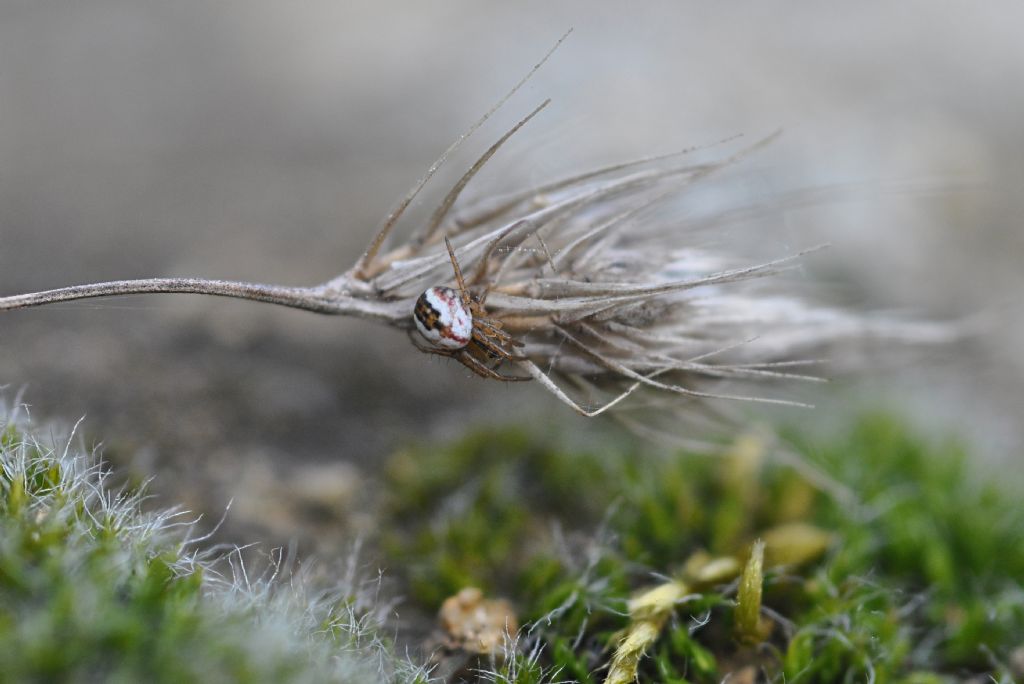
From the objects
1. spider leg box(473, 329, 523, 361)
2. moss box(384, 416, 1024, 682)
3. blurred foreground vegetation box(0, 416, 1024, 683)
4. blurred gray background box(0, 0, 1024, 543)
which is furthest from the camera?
blurred gray background box(0, 0, 1024, 543)

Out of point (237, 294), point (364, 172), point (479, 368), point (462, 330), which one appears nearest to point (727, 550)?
point (479, 368)

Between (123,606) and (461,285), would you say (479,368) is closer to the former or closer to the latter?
(461,285)

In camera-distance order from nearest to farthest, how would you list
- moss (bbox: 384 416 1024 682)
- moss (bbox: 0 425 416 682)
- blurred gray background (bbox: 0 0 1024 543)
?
moss (bbox: 0 425 416 682) → moss (bbox: 384 416 1024 682) → blurred gray background (bbox: 0 0 1024 543)

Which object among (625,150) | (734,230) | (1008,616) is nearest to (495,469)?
(734,230)

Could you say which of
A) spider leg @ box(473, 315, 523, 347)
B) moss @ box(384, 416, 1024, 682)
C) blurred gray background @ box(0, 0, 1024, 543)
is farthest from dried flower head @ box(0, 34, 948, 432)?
moss @ box(384, 416, 1024, 682)

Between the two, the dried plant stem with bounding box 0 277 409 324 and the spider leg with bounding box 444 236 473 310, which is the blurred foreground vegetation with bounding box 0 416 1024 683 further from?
the spider leg with bounding box 444 236 473 310

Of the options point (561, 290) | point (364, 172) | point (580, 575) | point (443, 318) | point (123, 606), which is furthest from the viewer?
point (364, 172)

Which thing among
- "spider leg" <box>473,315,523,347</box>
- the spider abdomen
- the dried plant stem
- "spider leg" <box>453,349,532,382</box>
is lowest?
"spider leg" <box>453,349,532,382</box>
